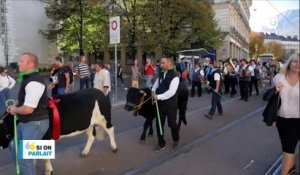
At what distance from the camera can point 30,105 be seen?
4816 mm

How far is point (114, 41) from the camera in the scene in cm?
1523

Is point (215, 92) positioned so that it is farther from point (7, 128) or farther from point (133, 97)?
point (7, 128)

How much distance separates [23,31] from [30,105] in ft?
125

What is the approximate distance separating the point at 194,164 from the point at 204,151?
1010 millimetres

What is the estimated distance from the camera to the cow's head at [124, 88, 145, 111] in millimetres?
8094

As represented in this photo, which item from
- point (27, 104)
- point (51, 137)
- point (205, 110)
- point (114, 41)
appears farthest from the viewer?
point (114, 41)

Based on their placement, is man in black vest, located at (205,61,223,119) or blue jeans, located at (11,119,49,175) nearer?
blue jeans, located at (11,119,49,175)

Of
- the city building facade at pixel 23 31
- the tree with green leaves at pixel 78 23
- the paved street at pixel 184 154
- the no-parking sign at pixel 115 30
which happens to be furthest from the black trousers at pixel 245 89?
the city building facade at pixel 23 31

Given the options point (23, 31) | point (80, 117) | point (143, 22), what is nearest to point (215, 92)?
point (80, 117)

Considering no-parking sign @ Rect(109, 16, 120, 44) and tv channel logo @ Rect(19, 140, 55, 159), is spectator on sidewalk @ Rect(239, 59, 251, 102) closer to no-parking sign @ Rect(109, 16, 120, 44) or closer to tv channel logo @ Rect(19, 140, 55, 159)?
no-parking sign @ Rect(109, 16, 120, 44)

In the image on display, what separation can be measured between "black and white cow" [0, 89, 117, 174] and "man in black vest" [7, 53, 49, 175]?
1.33ft

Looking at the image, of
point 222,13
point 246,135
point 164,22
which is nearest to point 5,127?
point 246,135

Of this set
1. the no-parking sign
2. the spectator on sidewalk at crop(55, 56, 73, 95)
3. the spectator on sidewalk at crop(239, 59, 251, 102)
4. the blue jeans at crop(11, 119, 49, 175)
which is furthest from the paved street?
the spectator on sidewalk at crop(239, 59, 251, 102)

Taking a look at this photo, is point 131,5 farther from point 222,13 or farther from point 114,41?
point 222,13
